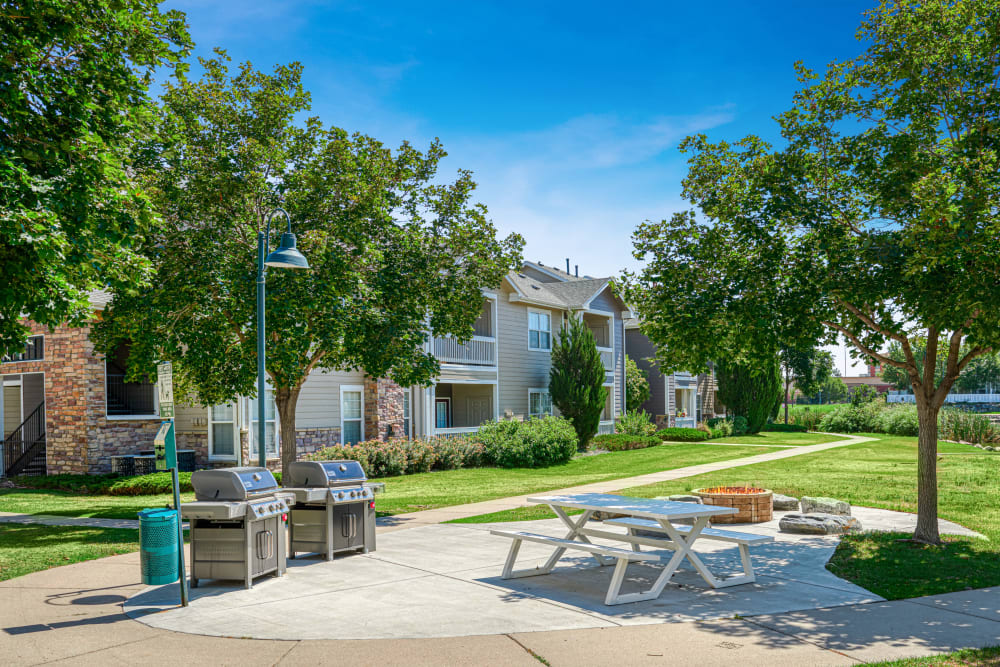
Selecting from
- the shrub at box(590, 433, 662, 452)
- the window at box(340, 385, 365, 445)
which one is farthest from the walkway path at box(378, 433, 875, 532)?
the window at box(340, 385, 365, 445)

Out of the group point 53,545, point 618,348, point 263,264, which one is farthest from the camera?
point 618,348

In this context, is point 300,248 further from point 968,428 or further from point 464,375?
point 968,428

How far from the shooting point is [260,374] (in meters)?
11.8

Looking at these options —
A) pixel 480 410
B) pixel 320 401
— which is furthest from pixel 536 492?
pixel 480 410

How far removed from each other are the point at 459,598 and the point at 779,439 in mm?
32106

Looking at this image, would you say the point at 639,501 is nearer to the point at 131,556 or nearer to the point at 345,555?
the point at 345,555

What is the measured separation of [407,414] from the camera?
2530 cm

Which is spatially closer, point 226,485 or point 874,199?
point 226,485

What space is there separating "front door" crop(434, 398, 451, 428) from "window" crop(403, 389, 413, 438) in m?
4.09

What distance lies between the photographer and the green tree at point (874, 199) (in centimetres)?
891

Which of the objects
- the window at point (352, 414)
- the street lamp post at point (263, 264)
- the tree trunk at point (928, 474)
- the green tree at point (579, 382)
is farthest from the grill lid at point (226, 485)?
the green tree at point (579, 382)

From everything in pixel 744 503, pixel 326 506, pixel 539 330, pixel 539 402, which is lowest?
pixel 744 503

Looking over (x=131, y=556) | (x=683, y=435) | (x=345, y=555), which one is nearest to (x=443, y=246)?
(x=345, y=555)

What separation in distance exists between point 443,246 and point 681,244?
5.61 meters
